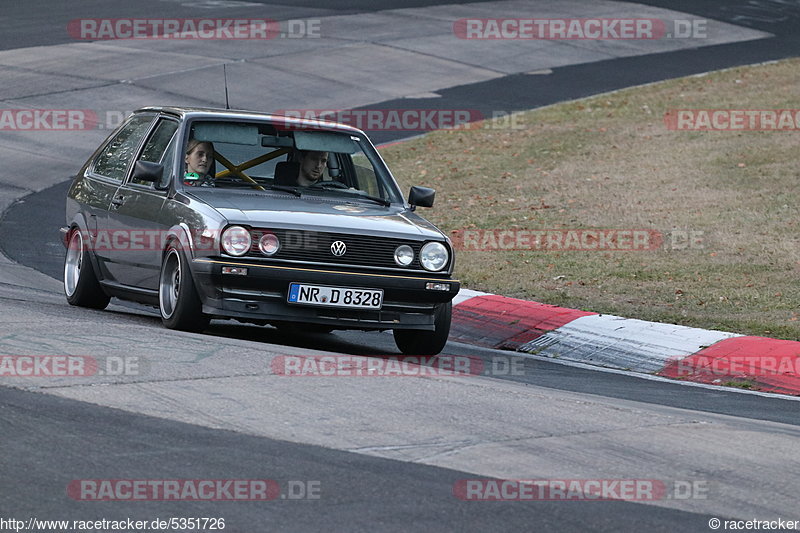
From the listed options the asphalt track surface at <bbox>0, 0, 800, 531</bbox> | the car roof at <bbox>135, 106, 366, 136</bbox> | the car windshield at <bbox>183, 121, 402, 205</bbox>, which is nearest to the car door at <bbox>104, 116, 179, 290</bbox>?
the car roof at <bbox>135, 106, 366, 136</bbox>

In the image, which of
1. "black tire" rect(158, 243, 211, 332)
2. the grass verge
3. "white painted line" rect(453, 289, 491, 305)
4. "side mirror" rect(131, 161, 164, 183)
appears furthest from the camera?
the grass verge

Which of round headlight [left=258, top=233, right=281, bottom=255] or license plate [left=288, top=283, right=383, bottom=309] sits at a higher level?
round headlight [left=258, top=233, right=281, bottom=255]

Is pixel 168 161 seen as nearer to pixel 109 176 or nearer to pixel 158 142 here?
pixel 158 142

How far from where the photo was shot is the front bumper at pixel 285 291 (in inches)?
329

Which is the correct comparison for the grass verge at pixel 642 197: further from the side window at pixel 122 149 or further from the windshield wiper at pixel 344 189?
the side window at pixel 122 149

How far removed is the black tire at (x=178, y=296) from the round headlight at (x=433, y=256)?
1453 mm

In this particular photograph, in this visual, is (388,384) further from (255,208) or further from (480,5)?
(480,5)

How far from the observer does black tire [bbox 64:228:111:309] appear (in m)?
10.2

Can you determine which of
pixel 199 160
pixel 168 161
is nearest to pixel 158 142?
pixel 168 161

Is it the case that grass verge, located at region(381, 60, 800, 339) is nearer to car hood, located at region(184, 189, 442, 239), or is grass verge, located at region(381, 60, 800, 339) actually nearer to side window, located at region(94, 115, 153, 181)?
car hood, located at region(184, 189, 442, 239)

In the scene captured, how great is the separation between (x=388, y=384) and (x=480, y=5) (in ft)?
93.4

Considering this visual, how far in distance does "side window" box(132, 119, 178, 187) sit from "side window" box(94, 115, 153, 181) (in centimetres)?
18

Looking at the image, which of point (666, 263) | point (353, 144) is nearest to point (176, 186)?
point (353, 144)

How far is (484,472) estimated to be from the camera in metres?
5.62
